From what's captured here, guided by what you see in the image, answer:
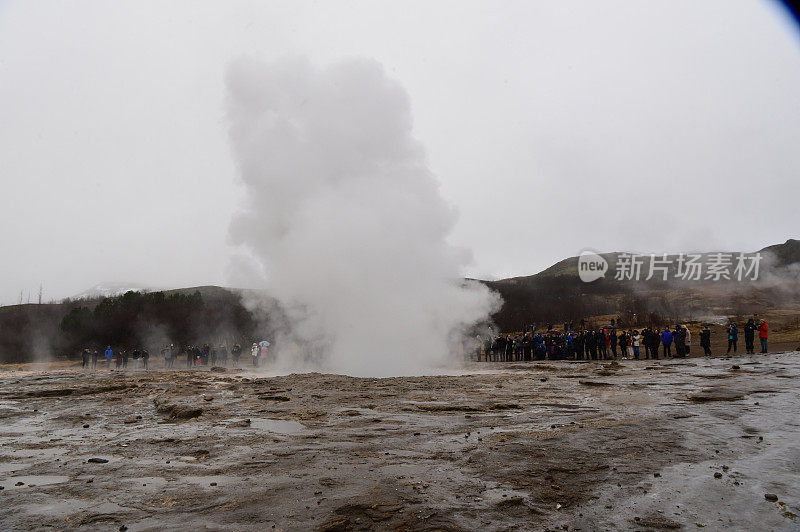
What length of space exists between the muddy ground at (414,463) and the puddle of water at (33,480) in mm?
33

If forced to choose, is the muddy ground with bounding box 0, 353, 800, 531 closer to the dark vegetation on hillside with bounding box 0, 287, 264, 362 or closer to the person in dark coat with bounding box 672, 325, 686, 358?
the person in dark coat with bounding box 672, 325, 686, 358

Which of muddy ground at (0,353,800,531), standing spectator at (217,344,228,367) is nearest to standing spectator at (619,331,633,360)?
muddy ground at (0,353,800,531)

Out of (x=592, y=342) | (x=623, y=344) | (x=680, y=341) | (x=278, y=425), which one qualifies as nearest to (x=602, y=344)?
(x=592, y=342)

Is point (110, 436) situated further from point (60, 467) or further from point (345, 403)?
point (345, 403)

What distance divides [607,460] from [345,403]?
633 centimetres

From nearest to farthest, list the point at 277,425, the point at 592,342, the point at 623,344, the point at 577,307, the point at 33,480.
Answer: the point at 33,480 < the point at 277,425 < the point at 592,342 < the point at 623,344 < the point at 577,307

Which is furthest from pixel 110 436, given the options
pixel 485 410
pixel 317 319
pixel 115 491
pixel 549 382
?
pixel 317 319

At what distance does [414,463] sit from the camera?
5.63m

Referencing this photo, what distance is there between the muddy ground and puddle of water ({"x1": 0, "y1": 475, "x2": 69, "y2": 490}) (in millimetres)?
33

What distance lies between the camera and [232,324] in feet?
167

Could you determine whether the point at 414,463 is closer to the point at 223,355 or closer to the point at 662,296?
the point at 223,355

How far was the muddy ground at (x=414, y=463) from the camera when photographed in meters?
4.01

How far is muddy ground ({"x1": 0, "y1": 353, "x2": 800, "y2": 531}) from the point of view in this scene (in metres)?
4.01

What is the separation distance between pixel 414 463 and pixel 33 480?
14.1ft
